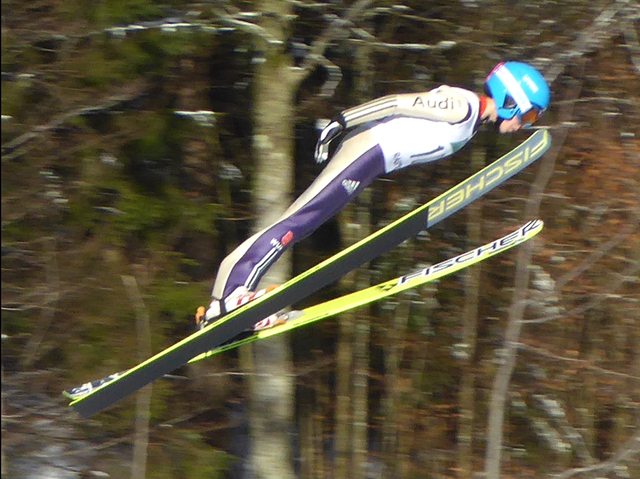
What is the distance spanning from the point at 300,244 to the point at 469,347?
1302 millimetres

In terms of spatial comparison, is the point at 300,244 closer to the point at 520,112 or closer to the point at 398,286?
the point at 398,286

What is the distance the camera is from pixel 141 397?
4.91 m

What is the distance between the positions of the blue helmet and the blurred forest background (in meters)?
0.73

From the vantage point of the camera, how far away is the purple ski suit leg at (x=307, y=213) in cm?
319

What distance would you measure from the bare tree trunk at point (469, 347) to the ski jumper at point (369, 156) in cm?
169

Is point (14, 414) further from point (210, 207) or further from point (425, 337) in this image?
point (425, 337)

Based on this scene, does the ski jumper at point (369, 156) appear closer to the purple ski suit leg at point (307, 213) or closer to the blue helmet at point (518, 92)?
the purple ski suit leg at point (307, 213)

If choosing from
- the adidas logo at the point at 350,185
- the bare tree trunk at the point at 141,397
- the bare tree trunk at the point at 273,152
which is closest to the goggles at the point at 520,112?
the adidas logo at the point at 350,185

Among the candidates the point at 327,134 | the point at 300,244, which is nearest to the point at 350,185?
the point at 327,134

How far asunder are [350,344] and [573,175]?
1.83m

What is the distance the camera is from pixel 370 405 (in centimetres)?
572

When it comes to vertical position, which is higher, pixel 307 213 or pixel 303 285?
pixel 307 213

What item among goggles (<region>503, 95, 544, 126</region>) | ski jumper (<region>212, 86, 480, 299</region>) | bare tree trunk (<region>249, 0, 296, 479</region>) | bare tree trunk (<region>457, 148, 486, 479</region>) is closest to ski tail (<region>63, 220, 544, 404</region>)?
ski jumper (<region>212, 86, 480, 299</region>)

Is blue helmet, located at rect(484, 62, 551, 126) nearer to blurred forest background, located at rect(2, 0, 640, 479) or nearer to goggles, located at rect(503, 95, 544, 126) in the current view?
goggles, located at rect(503, 95, 544, 126)
